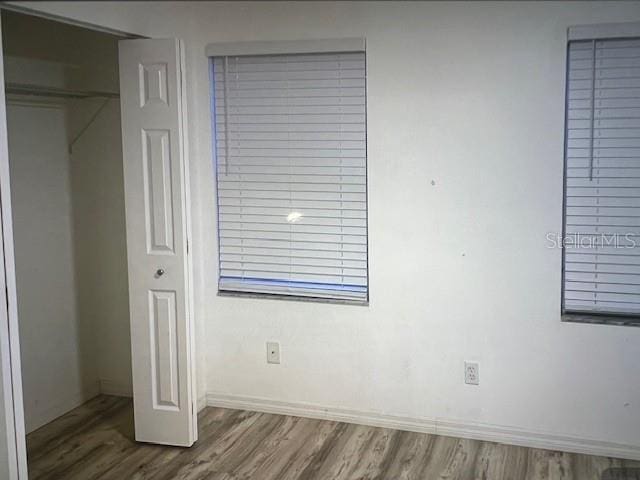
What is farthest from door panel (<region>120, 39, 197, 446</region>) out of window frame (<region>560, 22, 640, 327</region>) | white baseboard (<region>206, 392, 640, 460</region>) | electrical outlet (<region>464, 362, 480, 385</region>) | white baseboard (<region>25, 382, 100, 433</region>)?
window frame (<region>560, 22, 640, 327</region>)

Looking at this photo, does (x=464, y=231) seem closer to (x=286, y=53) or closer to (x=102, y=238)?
(x=286, y=53)

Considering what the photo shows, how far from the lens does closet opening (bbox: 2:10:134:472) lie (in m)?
3.53

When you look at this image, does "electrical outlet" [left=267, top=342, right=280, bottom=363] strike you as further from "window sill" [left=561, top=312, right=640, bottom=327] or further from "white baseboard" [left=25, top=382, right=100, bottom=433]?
"window sill" [left=561, top=312, right=640, bottom=327]

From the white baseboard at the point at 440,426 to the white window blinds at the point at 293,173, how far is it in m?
0.58

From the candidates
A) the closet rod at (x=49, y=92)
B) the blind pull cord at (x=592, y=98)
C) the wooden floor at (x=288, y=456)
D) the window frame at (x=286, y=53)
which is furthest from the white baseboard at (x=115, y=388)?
the blind pull cord at (x=592, y=98)

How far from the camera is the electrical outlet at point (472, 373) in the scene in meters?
3.38

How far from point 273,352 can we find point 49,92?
66.6 inches

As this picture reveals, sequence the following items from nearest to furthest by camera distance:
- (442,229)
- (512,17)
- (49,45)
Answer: (512,17), (442,229), (49,45)

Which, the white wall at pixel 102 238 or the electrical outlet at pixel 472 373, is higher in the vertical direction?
the white wall at pixel 102 238

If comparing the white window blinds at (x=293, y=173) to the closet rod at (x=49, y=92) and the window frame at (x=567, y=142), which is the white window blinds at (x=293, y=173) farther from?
the window frame at (x=567, y=142)

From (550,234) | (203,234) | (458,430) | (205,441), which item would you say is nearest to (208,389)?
(205,441)

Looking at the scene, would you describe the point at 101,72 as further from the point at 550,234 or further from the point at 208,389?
the point at 550,234

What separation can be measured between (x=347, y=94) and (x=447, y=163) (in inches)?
23.3

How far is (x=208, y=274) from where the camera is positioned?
12.5ft
